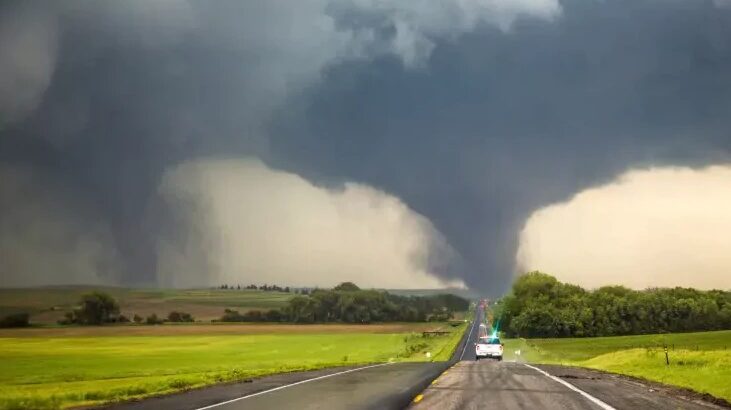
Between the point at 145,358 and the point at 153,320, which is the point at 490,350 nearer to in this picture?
the point at 145,358

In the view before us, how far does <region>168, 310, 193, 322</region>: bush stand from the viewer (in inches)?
6274

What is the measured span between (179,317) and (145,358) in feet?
318

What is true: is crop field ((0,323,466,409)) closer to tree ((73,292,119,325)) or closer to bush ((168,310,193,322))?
tree ((73,292,119,325))

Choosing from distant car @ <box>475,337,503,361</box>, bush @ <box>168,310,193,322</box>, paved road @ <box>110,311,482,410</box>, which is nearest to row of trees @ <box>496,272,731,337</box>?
bush @ <box>168,310,193,322</box>

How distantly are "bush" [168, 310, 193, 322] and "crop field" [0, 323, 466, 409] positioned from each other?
23.3 metres

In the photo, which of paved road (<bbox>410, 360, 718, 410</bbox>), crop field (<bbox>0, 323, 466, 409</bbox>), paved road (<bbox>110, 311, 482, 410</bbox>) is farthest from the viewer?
crop field (<bbox>0, 323, 466, 409</bbox>)

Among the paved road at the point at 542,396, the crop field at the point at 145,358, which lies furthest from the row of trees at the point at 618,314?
the paved road at the point at 542,396

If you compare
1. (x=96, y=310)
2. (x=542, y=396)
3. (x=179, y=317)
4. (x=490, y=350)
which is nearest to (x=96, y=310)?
(x=96, y=310)

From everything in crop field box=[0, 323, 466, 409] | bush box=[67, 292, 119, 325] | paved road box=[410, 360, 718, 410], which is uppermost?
bush box=[67, 292, 119, 325]

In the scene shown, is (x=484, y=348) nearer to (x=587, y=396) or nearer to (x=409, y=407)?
(x=587, y=396)

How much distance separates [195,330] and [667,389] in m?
119

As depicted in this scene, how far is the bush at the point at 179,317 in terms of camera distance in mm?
159363

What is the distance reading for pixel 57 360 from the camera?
63.6 metres

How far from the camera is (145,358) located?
2657 inches
